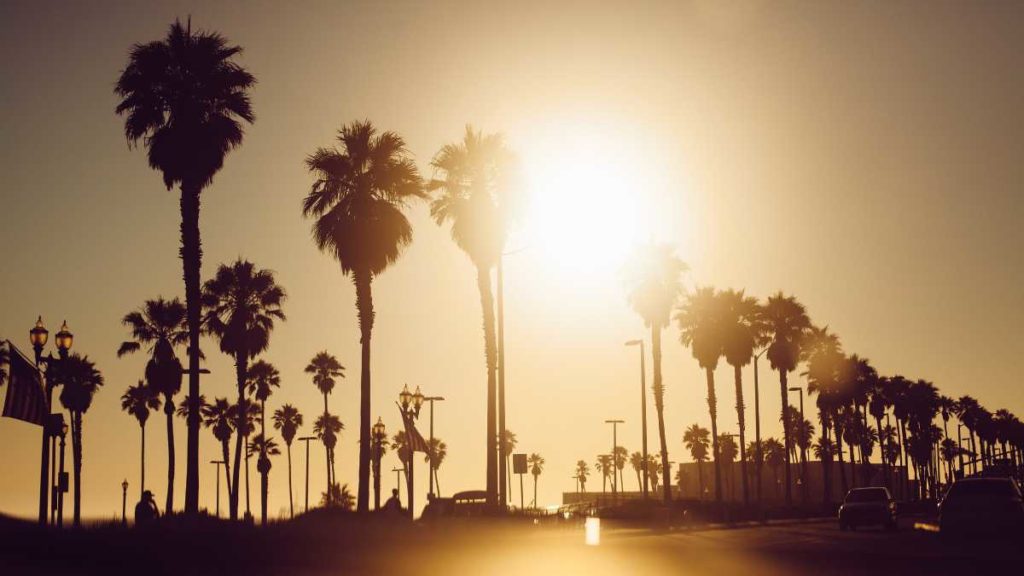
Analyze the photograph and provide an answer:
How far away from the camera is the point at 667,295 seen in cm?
6619

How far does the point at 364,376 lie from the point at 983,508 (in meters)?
21.2

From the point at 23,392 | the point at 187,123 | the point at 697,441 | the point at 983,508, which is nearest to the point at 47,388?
the point at 23,392

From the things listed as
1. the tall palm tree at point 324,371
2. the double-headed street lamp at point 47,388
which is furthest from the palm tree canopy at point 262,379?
the double-headed street lamp at point 47,388

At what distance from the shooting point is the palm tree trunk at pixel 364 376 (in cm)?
3834

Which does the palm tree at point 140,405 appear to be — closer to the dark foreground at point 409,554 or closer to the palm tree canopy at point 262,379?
the palm tree canopy at point 262,379

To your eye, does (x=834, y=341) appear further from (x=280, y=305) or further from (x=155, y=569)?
(x=155, y=569)

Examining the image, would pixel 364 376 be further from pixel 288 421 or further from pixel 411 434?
pixel 288 421

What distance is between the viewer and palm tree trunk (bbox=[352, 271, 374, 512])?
38344mm

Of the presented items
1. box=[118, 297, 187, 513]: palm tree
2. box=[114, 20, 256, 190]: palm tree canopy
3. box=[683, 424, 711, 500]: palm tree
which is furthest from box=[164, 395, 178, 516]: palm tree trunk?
box=[683, 424, 711, 500]: palm tree

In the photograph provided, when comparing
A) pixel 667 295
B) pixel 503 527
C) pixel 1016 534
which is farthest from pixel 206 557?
pixel 667 295

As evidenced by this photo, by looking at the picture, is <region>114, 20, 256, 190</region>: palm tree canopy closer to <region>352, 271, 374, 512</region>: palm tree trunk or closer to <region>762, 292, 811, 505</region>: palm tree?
<region>352, 271, 374, 512</region>: palm tree trunk

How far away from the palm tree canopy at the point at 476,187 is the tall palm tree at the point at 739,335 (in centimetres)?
3091

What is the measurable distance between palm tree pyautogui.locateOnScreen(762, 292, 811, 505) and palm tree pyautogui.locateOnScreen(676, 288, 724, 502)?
8.53 meters

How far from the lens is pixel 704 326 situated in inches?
2849
